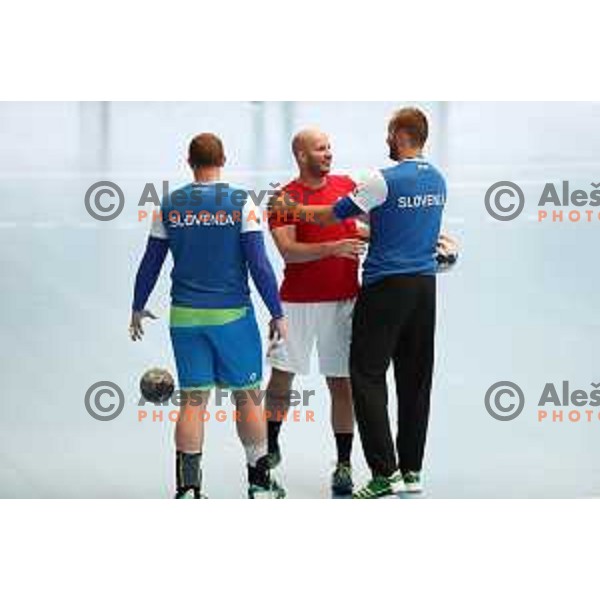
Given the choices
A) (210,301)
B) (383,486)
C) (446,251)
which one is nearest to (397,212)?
(446,251)

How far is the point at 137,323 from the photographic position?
9172mm

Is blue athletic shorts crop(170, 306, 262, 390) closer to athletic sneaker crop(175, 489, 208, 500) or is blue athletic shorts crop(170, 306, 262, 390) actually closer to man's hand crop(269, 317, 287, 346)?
man's hand crop(269, 317, 287, 346)

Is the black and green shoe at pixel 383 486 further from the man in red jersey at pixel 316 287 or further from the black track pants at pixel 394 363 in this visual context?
the man in red jersey at pixel 316 287

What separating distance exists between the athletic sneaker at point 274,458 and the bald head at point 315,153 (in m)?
1.21

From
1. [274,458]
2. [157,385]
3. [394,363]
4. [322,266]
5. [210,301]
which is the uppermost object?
[322,266]

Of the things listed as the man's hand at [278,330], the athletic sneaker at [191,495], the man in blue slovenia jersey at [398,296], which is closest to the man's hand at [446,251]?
the man in blue slovenia jersey at [398,296]

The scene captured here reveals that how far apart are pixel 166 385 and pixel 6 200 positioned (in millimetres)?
1065

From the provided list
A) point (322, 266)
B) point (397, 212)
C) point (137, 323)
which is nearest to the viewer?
point (397, 212)

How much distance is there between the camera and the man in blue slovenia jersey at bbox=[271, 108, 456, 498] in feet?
29.4

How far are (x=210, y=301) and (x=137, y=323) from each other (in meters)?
0.39

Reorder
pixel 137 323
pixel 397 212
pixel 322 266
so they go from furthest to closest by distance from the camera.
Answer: pixel 137 323 < pixel 322 266 < pixel 397 212

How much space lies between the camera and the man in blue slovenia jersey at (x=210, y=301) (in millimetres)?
8945

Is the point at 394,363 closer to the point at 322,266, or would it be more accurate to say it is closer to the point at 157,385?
the point at 322,266
